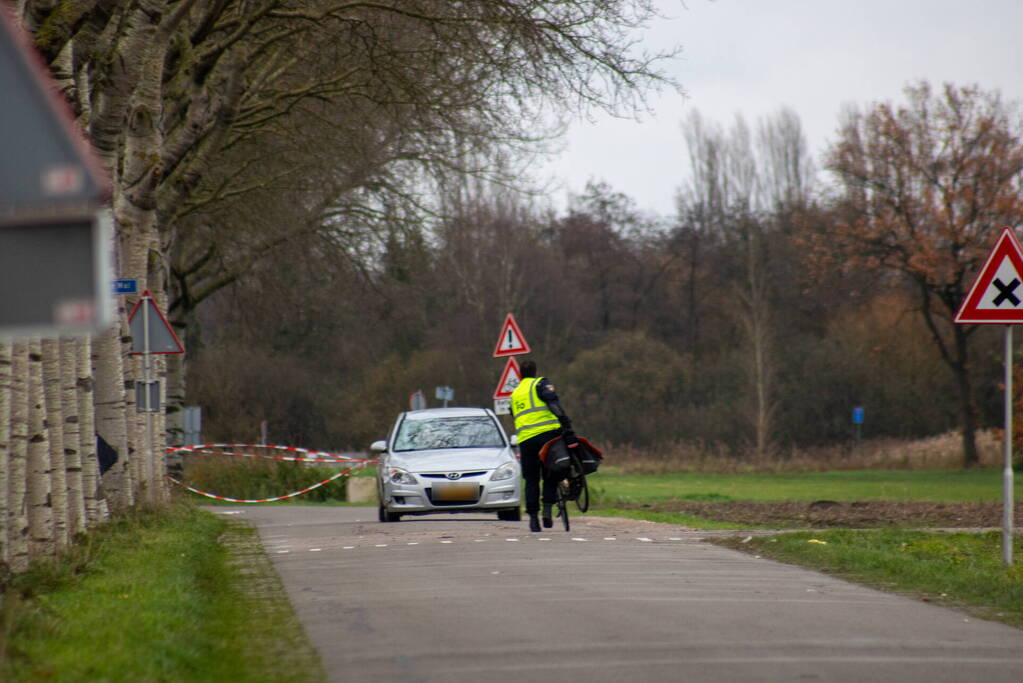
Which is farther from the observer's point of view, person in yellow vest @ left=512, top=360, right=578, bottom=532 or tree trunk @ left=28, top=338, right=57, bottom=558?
person in yellow vest @ left=512, top=360, right=578, bottom=532

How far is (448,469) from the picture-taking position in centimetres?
1889

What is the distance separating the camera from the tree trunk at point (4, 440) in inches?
384

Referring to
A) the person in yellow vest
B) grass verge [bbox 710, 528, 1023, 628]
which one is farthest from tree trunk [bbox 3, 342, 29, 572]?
grass verge [bbox 710, 528, 1023, 628]

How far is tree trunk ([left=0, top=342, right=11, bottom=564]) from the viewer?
32.0 ft

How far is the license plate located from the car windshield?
1121 mm

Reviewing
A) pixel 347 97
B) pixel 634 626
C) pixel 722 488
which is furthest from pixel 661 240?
pixel 634 626

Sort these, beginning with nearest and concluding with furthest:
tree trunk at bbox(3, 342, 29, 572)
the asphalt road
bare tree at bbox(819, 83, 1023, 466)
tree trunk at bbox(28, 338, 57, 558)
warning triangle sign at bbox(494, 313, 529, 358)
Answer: the asphalt road < tree trunk at bbox(3, 342, 29, 572) < tree trunk at bbox(28, 338, 57, 558) < warning triangle sign at bbox(494, 313, 529, 358) < bare tree at bbox(819, 83, 1023, 466)

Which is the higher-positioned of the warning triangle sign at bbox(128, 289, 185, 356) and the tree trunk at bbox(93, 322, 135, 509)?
the warning triangle sign at bbox(128, 289, 185, 356)

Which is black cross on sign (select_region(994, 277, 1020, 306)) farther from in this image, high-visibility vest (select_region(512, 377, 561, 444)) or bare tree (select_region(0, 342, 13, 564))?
bare tree (select_region(0, 342, 13, 564))

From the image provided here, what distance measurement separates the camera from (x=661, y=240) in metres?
72.2

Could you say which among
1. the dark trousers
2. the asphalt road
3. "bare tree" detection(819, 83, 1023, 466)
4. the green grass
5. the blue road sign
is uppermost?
"bare tree" detection(819, 83, 1023, 466)

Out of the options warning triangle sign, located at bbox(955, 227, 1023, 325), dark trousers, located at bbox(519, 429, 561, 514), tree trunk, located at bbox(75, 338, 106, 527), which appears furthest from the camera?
dark trousers, located at bbox(519, 429, 561, 514)

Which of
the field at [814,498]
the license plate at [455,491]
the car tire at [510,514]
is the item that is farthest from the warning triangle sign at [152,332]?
the field at [814,498]

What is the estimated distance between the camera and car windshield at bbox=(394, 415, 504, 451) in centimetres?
1995
